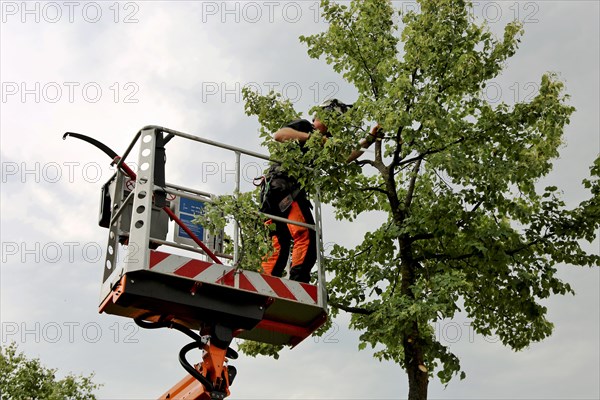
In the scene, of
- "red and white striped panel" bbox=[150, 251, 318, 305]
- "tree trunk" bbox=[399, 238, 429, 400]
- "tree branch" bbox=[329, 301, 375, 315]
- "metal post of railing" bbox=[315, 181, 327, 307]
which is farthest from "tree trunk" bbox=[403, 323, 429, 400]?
"red and white striped panel" bbox=[150, 251, 318, 305]

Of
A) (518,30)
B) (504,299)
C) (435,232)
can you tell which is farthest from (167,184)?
(518,30)

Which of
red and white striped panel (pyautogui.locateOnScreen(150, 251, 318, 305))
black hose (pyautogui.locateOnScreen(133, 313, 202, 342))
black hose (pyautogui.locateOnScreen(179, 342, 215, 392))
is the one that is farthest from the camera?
black hose (pyautogui.locateOnScreen(133, 313, 202, 342))

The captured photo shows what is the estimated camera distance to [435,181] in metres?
13.3

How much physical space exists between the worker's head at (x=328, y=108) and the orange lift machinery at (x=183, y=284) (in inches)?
105

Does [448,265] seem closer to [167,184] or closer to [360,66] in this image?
[360,66]

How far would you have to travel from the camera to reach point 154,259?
7.96 metres

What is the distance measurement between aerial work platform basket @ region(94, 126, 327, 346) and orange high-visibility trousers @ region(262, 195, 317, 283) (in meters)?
0.37

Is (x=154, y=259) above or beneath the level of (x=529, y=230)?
beneath

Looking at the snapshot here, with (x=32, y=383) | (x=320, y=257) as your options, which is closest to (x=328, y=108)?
(x=320, y=257)

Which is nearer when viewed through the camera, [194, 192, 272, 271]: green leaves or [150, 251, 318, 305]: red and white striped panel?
[150, 251, 318, 305]: red and white striped panel

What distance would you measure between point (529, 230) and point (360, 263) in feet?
9.34

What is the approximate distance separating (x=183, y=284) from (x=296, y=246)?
204 cm

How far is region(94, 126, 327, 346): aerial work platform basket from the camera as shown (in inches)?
314

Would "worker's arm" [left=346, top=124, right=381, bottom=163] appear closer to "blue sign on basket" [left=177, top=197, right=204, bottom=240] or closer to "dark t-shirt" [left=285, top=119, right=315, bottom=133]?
"dark t-shirt" [left=285, top=119, right=315, bottom=133]
